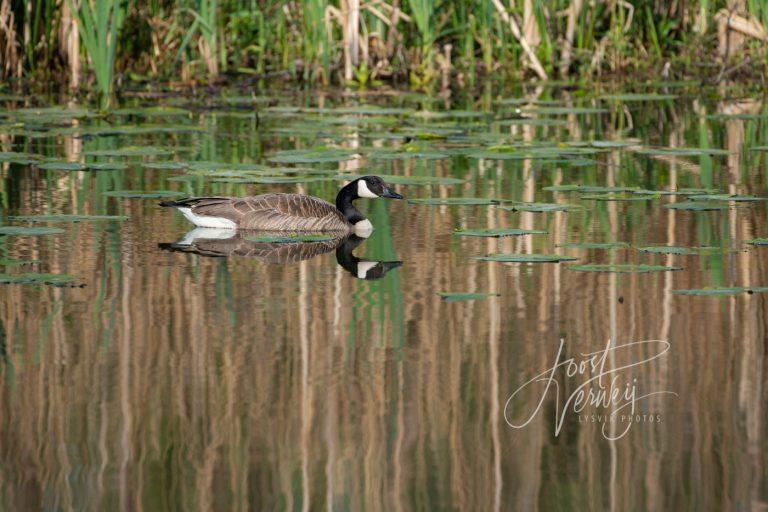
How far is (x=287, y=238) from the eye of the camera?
828 cm

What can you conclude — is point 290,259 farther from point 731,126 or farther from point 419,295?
point 731,126

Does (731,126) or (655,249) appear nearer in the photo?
(655,249)

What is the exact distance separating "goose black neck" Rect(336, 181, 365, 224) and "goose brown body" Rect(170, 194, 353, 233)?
270 mm

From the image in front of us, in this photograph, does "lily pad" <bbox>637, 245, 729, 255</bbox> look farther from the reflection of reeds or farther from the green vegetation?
the reflection of reeds

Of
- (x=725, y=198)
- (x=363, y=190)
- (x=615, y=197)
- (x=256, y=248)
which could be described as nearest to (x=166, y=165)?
(x=363, y=190)

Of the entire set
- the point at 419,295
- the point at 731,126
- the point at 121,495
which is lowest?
the point at 121,495

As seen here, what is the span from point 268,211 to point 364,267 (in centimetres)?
114

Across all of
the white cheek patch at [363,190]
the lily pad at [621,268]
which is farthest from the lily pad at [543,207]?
the lily pad at [621,268]

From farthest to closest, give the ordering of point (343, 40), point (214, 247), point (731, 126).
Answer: point (343, 40) < point (731, 126) < point (214, 247)

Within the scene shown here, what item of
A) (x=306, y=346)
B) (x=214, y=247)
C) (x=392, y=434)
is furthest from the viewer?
(x=214, y=247)

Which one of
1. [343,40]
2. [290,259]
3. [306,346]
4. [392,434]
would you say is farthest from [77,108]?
[392,434]

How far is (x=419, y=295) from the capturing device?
22.3 feet

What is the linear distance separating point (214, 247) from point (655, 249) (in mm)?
2384
